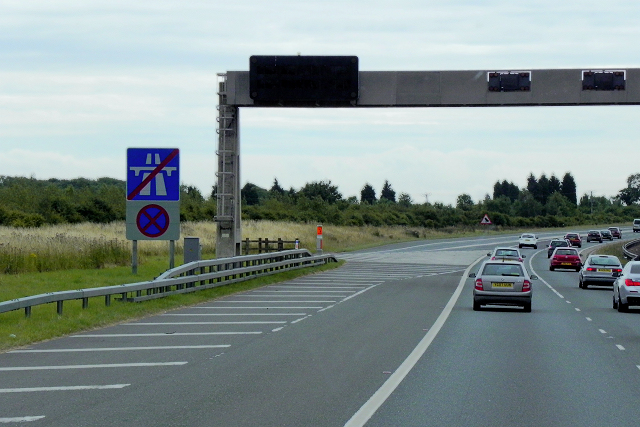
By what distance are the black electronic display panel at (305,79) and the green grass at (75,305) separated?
300 inches

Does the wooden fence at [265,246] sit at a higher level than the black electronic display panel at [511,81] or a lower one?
lower

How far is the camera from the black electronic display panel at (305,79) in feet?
114

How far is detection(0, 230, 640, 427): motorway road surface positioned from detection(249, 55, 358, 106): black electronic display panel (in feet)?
48.9

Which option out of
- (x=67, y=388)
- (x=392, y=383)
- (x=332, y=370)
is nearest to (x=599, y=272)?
(x=332, y=370)

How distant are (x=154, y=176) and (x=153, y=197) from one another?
55 centimetres

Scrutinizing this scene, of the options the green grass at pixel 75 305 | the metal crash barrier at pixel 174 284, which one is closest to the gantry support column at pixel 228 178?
the metal crash barrier at pixel 174 284

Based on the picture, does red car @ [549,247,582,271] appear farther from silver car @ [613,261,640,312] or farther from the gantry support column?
silver car @ [613,261,640,312]

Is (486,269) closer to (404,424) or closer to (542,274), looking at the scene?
(404,424)

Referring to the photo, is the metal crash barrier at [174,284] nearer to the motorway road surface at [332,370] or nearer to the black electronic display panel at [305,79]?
the motorway road surface at [332,370]

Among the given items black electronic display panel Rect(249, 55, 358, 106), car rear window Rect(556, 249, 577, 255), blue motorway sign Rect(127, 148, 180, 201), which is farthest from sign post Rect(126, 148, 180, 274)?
car rear window Rect(556, 249, 577, 255)

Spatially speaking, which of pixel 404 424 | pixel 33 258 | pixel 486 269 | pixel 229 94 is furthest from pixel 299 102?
pixel 404 424

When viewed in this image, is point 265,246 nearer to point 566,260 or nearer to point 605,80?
point 566,260

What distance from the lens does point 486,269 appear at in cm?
2303

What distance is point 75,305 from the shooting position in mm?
19016
